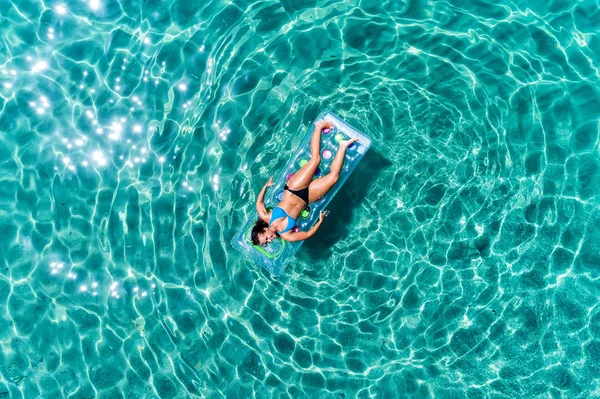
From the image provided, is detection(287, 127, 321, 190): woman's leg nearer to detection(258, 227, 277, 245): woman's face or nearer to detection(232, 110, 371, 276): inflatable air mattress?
detection(232, 110, 371, 276): inflatable air mattress

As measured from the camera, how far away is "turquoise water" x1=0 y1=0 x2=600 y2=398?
7766mm

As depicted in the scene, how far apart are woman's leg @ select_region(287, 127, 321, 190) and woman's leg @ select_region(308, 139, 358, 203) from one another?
121mm

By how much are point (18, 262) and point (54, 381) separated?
6.20 ft

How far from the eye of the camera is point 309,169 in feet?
23.6

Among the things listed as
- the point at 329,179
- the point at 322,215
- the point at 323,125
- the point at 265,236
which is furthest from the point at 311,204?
the point at 323,125

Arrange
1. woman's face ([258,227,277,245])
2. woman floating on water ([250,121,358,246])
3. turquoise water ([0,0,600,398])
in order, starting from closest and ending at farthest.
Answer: woman's face ([258,227,277,245]), woman floating on water ([250,121,358,246]), turquoise water ([0,0,600,398])

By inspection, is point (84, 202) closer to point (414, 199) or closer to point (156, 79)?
point (156, 79)

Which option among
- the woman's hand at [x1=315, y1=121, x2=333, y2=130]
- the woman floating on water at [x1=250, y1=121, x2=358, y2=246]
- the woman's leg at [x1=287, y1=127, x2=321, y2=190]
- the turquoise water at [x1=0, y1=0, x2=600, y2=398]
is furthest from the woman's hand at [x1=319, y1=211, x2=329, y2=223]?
the woman's hand at [x1=315, y1=121, x2=333, y2=130]

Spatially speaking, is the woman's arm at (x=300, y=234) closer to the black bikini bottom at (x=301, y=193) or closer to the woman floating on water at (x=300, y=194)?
the woman floating on water at (x=300, y=194)

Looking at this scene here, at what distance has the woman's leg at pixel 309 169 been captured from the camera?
7.20 meters

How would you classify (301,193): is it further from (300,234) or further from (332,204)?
(332,204)

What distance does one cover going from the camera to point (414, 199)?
7.98 m

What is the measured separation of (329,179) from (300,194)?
0.46 metres

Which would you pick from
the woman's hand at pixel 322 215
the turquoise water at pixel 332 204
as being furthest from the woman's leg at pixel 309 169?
the turquoise water at pixel 332 204
